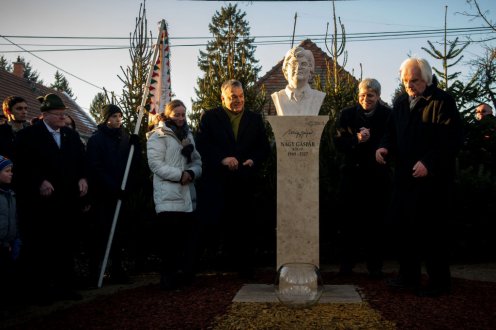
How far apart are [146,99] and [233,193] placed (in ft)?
6.55

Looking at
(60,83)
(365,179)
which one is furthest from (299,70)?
(60,83)

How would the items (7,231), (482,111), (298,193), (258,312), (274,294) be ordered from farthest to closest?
(482,111)
(298,193)
(7,231)
(274,294)
(258,312)

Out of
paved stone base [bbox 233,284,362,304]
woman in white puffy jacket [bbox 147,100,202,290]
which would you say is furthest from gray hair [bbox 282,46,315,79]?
paved stone base [bbox 233,284,362,304]

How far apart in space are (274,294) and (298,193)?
44.6 inches

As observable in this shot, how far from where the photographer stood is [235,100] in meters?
5.88

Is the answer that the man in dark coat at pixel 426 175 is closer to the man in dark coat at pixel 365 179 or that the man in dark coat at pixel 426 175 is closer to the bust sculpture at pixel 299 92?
the man in dark coat at pixel 365 179

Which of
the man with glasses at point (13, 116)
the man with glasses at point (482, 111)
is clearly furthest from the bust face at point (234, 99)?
the man with glasses at point (482, 111)

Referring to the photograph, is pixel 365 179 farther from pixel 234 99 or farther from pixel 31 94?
pixel 31 94

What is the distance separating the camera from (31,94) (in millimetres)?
28078

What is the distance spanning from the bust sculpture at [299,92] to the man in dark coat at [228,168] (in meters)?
0.49

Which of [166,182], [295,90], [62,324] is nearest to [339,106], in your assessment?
[295,90]

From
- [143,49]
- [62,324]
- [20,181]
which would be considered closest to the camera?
[62,324]

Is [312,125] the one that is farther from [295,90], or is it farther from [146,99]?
[146,99]

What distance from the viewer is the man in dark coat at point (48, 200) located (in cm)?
523
